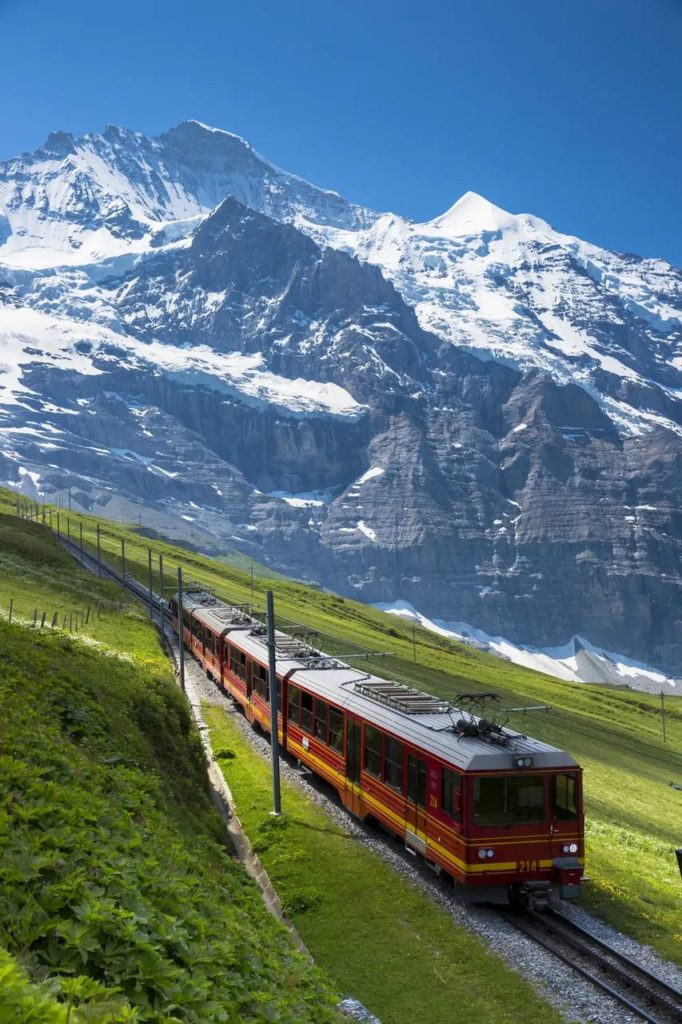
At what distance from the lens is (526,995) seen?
17000 millimetres

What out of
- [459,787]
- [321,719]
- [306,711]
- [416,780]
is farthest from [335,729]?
[459,787]

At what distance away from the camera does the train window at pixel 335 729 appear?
28.8 meters

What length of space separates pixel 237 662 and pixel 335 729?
16597 millimetres

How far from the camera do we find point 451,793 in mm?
21844

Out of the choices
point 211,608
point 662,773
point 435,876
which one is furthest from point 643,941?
point 662,773

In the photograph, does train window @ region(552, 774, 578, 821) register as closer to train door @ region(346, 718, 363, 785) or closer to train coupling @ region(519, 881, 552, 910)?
train coupling @ region(519, 881, 552, 910)

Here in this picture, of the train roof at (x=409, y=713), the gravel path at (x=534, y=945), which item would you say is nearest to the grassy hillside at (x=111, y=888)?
the gravel path at (x=534, y=945)

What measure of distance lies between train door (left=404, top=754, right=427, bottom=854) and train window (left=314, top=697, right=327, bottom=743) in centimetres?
687

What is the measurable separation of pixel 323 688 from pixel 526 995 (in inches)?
598

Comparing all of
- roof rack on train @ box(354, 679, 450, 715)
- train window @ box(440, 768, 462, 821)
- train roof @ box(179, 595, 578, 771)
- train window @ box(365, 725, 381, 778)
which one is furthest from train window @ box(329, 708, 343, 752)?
train window @ box(440, 768, 462, 821)

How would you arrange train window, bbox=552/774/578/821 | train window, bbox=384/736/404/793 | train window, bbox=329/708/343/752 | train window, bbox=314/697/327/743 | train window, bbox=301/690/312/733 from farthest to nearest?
train window, bbox=301/690/312/733 < train window, bbox=314/697/327/743 < train window, bbox=329/708/343/752 < train window, bbox=384/736/404/793 < train window, bbox=552/774/578/821

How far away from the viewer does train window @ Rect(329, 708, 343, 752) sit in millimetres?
28828

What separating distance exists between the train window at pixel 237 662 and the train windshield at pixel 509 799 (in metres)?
23.2

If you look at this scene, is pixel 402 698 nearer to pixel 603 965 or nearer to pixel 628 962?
pixel 603 965
